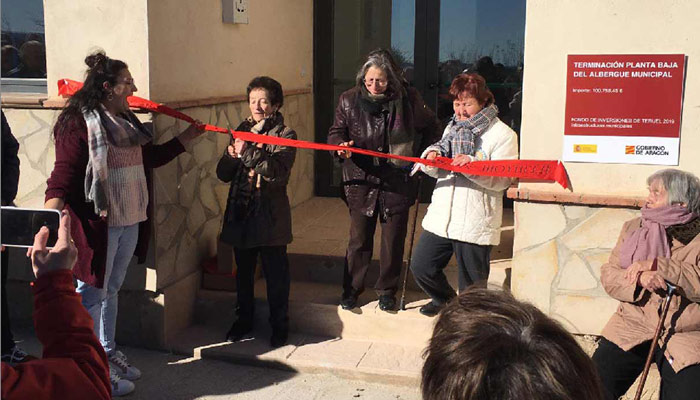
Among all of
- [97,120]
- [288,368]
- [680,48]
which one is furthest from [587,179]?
[97,120]

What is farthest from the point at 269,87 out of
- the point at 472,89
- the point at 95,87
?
the point at 472,89

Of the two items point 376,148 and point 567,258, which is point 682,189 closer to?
point 567,258

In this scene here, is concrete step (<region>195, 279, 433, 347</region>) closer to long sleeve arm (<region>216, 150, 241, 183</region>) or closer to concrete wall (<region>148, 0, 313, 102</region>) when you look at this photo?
long sleeve arm (<region>216, 150, 241, 183</region>)

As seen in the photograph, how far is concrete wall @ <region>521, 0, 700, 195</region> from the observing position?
443 cm

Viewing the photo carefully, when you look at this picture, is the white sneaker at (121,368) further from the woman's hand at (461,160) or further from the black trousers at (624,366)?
the black trousers at (624,366)

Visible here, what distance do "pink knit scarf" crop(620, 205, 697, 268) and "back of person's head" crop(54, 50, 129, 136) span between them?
3.14 meters

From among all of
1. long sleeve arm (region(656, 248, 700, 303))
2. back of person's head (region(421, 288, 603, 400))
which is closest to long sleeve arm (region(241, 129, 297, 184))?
long sleeve arm (region(656, 248, 700, 303))

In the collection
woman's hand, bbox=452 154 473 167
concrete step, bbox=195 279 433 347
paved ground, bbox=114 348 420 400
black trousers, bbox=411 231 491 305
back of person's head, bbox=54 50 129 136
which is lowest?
paved ground, bbox=114 348 420 400

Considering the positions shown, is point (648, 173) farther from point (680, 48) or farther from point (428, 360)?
point (428, 360)

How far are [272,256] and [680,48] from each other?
116 inches

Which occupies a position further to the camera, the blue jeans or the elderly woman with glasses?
the elderly woman with glasses

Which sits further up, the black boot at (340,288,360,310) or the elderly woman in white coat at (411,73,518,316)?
the elderly woman in white coat at (411,73,518,316)

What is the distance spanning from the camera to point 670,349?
3600 millimetres

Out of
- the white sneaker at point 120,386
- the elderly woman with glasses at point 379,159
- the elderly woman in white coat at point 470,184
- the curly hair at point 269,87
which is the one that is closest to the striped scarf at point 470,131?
the elderly woman in white coat at point 470,184
